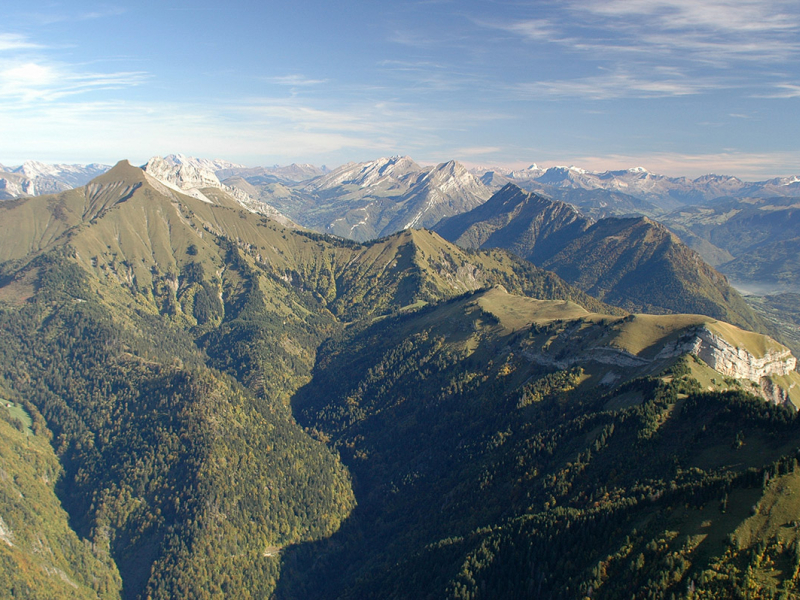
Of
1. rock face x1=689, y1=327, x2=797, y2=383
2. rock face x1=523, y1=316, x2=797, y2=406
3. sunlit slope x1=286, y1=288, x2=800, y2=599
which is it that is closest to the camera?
sunlit slope x1=286, y1=288, x2=800, y2=599

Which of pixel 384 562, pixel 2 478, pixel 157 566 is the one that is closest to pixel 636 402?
pixel 384 562

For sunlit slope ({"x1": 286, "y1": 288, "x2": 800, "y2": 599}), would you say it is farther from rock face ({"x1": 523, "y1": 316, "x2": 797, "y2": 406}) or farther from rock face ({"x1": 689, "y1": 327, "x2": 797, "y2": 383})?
rock face ({"x1": 689, "y1": 327, "x2": 797, "y2": 383})

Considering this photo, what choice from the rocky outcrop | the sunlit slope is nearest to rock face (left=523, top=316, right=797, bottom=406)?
the rocky outcrop

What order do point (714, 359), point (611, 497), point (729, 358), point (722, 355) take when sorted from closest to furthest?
point (611, 497) → point (714, 359) → point (722, 355) → point (729, 358)

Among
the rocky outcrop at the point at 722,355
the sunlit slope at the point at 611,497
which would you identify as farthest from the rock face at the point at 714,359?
the sunlit slope at the point at 611,497

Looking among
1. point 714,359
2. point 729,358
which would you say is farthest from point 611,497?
point 729,358

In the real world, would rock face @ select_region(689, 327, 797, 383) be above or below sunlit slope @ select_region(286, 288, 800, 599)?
above

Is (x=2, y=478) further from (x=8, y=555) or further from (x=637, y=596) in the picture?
(x=637, y=596)

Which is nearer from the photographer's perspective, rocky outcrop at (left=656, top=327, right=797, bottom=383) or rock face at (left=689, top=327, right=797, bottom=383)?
rock face at (left=689, top=327, right=797, bottom=383)

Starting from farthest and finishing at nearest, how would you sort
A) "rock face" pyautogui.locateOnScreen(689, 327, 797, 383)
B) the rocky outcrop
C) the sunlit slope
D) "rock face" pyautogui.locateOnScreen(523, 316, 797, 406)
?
"rock face" pyautogui.locateOnScreen(523, 316, 797, 406) → the rocky outcrop → "rock face" pyautogui.locateOnScreen(689, 327, 797, 383) → the sunlit slope

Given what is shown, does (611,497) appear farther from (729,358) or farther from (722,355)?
(729,358)

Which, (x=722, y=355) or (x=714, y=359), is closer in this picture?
(x=714, y=359)
